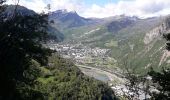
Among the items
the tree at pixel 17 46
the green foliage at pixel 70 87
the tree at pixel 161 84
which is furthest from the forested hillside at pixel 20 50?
the green foliage at pixel 70 87

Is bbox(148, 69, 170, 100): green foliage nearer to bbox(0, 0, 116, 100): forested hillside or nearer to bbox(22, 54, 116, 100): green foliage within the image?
bbox(0, 0, 116, 100): forested hillside

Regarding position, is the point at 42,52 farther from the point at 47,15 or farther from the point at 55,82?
the point at 55,82

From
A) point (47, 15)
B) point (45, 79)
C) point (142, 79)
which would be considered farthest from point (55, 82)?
point (142, 79)

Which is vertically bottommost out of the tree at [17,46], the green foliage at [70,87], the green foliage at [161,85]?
the green foliage at [70,87]

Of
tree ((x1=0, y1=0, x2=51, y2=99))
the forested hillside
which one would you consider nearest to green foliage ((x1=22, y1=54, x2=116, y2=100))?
the forested hillside

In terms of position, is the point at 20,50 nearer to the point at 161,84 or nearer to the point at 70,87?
the point at 161,84

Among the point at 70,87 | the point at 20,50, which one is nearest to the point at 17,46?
the point at 20,50

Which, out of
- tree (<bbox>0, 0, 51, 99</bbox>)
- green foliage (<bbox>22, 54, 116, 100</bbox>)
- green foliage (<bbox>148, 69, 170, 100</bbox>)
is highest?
tree (<bbox>0, 0, 51, 99</bbox>)

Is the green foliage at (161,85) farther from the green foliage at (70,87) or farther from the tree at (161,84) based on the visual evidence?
the green foliage at (70,87)
